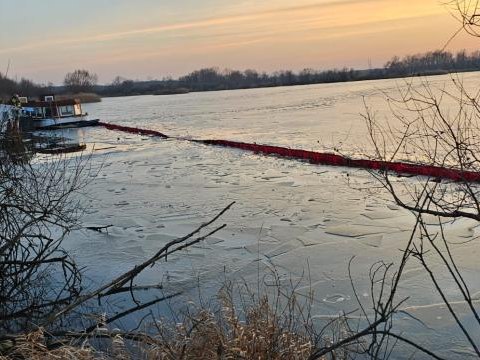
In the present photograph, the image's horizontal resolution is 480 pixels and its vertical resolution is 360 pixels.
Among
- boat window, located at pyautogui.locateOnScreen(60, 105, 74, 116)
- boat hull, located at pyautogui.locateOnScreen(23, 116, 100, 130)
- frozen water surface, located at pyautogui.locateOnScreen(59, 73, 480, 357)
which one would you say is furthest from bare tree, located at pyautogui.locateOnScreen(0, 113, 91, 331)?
boat window, located at pyautogui.locateOnScreen(60, 105, 74, 116)

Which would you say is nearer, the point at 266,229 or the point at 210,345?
the point at 210,345

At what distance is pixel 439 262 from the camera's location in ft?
17.6

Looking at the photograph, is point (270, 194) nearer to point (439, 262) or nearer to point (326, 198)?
point (326, 198)

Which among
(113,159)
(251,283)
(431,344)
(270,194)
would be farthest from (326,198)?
(113,159)

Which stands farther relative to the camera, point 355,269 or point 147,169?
point 147,169

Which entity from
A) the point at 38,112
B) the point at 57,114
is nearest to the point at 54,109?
the point at 57,114

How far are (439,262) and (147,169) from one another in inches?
344

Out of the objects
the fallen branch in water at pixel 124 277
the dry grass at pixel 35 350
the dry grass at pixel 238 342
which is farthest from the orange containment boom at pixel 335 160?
the dry grass at pixel 35 350

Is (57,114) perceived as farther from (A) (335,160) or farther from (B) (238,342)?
(B) (238,342)

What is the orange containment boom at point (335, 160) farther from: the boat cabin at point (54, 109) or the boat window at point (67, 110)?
the boat window at point (67, 110)

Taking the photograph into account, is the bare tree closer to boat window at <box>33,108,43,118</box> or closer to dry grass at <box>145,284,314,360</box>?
dry grass at <box>145,284,314,360</box>

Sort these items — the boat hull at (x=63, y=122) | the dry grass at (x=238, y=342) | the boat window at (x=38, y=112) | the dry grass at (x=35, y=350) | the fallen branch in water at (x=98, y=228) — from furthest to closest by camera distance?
1. the boat window at (x=38, y=112)
2. the boat hull at (x=63, y=122)
3. the fallen branch in water at (x=98, y=228)
4. the dry grass at (x=238, y=342)
5. the dry grass at (x=35, y=350)

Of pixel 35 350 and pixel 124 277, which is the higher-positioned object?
pixel 124 277

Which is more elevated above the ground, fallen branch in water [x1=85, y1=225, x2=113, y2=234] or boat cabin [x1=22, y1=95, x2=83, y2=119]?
boat cabin [x1=22, y1=95, x2=83, y2=119]
